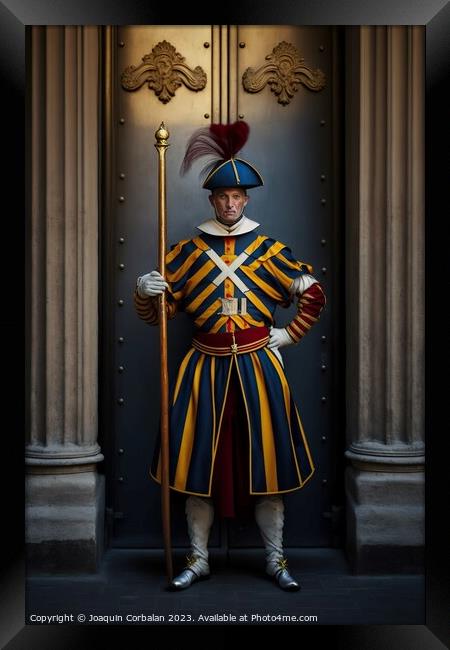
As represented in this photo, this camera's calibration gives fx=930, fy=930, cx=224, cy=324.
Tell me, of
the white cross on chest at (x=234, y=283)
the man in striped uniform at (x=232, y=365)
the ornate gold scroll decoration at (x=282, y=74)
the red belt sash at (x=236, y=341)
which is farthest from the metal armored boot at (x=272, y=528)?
the ornate gold scroll decoration at (x=282, y=74)

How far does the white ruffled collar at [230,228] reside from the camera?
4895 mm

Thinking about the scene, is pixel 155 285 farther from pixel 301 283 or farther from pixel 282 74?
pixel 282 74

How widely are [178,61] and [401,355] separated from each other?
2.11 m

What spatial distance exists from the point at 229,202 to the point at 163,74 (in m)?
1.03

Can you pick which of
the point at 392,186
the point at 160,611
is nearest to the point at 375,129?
the point at 392,186

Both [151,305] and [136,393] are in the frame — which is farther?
[136,393]

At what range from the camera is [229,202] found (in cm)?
485

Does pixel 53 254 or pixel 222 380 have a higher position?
pixel 53 254

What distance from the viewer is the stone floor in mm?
4547

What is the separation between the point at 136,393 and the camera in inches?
214

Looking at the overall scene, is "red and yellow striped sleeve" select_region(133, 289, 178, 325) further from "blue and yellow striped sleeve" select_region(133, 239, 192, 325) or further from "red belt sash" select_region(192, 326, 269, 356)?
"red belt sash" select_region(192, 326, 269, 356)

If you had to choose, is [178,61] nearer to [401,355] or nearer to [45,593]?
[401,355]

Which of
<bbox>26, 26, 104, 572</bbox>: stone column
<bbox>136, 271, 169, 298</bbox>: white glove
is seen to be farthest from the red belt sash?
<bbox>26, 26, 104, 572</bbox>: stone column
